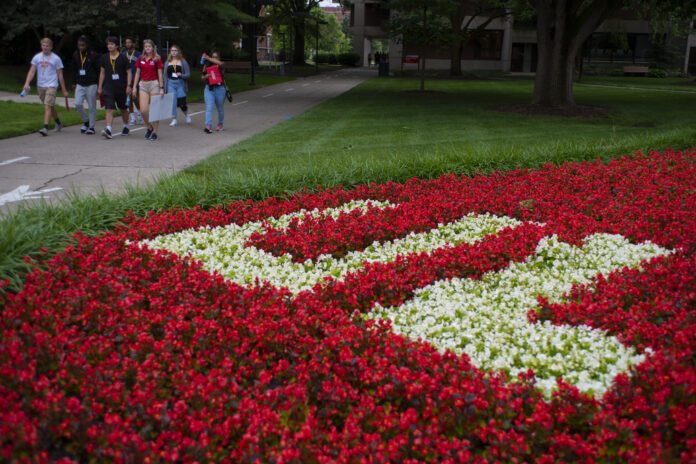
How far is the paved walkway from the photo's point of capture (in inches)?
321

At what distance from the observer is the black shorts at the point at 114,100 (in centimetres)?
1281

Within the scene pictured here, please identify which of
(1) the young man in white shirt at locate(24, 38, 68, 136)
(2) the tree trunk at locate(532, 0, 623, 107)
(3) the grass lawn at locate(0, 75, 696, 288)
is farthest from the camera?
(2) the tree trunk at locate(532, 0, 623, 107)

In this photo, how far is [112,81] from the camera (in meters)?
12.9

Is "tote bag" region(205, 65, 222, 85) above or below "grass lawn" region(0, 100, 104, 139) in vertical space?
above

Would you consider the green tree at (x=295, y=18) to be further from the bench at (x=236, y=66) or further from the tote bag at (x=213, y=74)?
the tote bag at (x=213, y=74)

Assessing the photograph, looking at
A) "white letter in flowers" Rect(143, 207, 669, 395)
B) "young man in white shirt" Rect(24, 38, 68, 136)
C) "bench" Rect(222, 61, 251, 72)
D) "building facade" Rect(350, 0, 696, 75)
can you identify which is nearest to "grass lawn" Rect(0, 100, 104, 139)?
"young man in white shirt" Rect(24, 38, 68, 136)

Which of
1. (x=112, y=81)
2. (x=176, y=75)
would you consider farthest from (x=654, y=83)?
(x=112, y=81)

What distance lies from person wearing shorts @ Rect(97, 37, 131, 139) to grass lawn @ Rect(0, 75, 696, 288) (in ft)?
9.47

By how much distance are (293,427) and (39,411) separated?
113 cm

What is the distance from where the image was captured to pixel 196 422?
274cm

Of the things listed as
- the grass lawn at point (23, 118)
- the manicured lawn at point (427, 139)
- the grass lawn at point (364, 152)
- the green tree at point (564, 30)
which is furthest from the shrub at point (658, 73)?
the grass lawn at point (23, 118)

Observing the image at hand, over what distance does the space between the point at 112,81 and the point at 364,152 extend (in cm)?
577

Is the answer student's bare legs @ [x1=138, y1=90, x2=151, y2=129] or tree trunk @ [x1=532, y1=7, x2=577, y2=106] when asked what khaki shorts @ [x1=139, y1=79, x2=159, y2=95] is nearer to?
student's bare legs @ [x1=138, y1=90, x2=151, y2=129]

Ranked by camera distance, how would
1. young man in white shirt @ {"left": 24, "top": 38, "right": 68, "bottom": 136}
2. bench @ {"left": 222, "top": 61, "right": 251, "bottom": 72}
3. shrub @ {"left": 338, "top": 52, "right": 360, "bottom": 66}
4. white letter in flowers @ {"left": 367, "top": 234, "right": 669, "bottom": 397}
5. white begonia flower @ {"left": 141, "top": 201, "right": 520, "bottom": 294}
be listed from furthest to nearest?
shrub @ {"left": 338, "top": 52, "right": 360, "bottom": 66} < bench @ {"left": 222, "top": 61, "right": 251, "bottom": 72} < young man in white shirt @ {"left": 24, "top": 38, "right": 68, "bottom": 136} < white begonia flower @ {"left": 141, "top": 201, "right": 520, "bottom": 294} < white letter in flowers @ {"left": 367, "top": 234, "right": 669, "bottom": 397}
